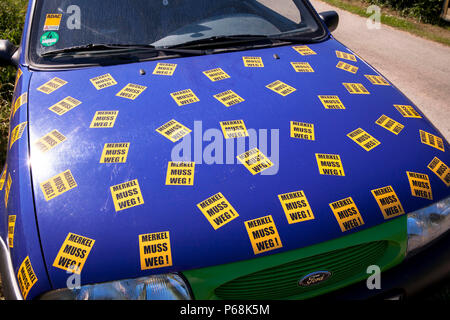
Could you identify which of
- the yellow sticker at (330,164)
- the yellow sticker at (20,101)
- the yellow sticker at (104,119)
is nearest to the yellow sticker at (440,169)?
the yellow sticker at (330,164)

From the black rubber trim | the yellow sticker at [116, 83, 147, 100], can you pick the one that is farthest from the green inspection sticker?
the black rubber trim

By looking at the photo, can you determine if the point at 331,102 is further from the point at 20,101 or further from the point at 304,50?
the point at 20,101

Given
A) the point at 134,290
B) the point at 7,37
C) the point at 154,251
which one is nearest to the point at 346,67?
the point at 154,251

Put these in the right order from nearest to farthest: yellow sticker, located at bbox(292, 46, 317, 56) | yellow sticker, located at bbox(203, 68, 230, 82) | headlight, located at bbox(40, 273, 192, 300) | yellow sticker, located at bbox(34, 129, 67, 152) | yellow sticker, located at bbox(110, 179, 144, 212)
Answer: headlight, located at bbox(40, 273, 192, 300), yellow sticker, located at bbox(110, 179, 144, 212), yellow sticker, located at bbox(34, 129, 67, 152), yellow sticker, located at bbox(203, 68, 230, 82), yellow sticker, located at bbox(292, 46, 317, 56)

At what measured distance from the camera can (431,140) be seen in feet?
5.54

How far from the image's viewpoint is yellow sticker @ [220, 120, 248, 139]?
5.19 feet

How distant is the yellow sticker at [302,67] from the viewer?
2.03 m

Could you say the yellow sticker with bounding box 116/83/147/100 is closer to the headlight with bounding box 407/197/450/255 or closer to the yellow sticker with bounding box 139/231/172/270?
the yellow sticker with bounding box 139/231/172/270

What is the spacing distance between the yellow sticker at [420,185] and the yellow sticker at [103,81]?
1533 millimetres

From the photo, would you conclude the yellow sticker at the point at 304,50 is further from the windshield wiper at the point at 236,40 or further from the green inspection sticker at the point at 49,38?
the green inspection sticker at the point at 49,38

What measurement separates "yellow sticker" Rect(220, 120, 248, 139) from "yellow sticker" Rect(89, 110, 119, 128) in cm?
52

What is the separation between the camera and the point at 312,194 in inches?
54.1

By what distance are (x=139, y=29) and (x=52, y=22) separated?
0.52m

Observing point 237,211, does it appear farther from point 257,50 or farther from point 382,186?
point 257,50
